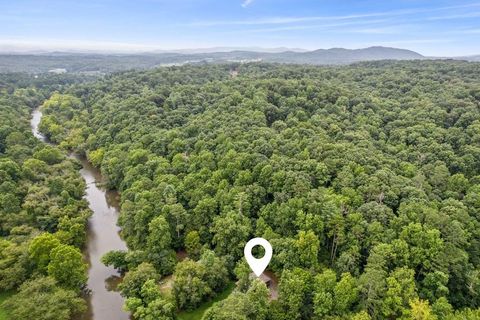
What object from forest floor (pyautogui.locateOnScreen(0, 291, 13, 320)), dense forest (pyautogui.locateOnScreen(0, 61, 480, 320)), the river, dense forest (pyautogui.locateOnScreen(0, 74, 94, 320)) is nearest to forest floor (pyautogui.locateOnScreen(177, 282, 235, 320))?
dense forest (pyautogui.locateOnScreen(0, 61, 480, 320))

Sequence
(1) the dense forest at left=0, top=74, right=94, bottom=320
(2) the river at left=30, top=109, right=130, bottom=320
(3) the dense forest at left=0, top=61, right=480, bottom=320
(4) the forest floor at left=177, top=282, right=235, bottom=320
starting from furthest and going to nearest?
(2) the river at left=30, top=109, right=130, bottom=320 → (4) the forest floor at left=177, top=282, right=235, bottom=320 → (3) the dense forest at left=0, top=61, right=480, bottom=320 → (1) the dense forest at left=0, top=74, right=94, bottom=320

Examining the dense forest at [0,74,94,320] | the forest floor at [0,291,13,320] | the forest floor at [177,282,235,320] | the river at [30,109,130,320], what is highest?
the dense forest at [0,74,94,320]

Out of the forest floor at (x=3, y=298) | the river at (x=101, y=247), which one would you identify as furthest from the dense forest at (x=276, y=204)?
the river at (x=101, y=247)

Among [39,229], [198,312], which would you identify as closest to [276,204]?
[198,312]

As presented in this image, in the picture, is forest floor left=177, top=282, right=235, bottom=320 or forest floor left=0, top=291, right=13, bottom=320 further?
forest floor left=177, top=282, right=235, bottom=320

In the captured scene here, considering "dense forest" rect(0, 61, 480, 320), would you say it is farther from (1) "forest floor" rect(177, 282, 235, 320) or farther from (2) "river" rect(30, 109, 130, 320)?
(2) "river" rect(30, 109, 130, 320)

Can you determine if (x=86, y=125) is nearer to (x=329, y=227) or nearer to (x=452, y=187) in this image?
(x=329, y=227)

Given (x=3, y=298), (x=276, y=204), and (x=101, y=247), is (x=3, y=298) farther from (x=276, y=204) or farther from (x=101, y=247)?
(x=276, y=204)

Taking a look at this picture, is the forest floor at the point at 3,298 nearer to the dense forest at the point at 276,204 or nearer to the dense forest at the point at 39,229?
the dense forest at the point at 39,229
